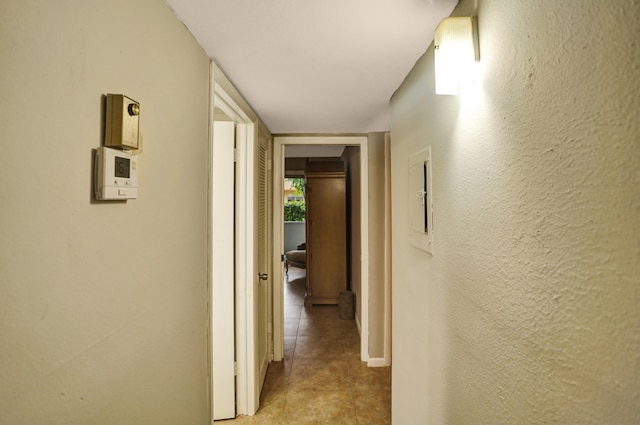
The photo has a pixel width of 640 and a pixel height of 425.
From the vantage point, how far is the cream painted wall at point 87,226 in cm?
50

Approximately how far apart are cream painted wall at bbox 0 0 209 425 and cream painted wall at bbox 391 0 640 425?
3.03ft

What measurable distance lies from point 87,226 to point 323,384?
2.47 metres

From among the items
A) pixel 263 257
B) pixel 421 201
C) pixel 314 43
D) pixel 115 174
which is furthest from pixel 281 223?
pixel 115 174

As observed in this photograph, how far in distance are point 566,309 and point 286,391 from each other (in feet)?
7.98

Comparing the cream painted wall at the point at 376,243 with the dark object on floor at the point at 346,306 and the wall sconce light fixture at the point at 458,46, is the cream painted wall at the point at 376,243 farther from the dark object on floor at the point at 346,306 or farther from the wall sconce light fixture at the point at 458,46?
the wall sconce light fixture at the point at 458,46

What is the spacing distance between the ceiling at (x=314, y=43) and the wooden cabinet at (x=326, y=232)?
8.19ft

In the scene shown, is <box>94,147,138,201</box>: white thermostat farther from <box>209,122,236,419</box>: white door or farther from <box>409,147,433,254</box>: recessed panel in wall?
<box>209,122,236,419</box>: white door

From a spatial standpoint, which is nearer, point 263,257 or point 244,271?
point 244,271

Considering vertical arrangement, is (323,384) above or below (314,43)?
below

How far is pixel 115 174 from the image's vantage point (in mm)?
701

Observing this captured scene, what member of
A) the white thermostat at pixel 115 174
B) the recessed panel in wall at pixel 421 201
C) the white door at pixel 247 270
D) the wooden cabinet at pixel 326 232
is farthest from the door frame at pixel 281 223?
the white thermostat at pixel 115 174

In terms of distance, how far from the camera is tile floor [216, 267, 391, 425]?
2.22 metres

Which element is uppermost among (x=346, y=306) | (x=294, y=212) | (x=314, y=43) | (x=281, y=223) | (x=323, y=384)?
(x=314, y=43)

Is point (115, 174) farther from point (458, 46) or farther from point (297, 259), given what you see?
point (297, 259)
